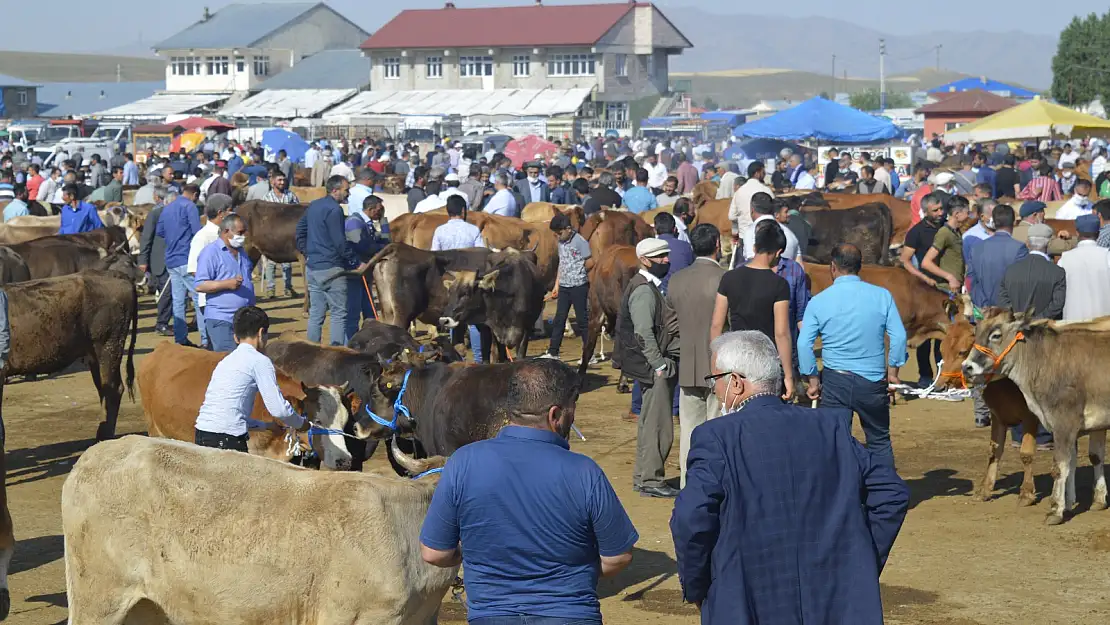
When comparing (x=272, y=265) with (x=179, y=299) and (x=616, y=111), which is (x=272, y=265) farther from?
(x=616, y=111)

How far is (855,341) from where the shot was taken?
8.07 meters

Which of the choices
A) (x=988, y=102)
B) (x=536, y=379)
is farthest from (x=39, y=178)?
(x=988, y=102)

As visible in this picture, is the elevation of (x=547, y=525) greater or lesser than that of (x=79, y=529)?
greater

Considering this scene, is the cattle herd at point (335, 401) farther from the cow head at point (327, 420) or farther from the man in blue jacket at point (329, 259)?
the man in blue jacket at point (329, 259)

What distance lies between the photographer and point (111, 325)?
11.0 m

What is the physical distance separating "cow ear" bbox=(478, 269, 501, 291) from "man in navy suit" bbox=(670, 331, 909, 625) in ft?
29.1

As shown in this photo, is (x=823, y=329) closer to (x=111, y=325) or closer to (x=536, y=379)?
(x=536, y=379)

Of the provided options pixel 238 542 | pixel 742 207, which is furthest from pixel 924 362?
pixel 238 542

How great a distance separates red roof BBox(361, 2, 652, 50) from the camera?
8331 cm

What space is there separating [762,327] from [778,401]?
4095mm

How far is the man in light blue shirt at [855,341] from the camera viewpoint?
8.07 meters

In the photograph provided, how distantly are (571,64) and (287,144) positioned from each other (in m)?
45.5

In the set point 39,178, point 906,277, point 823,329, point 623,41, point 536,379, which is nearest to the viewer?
point 536,379

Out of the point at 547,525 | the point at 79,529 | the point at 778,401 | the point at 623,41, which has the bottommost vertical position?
the point at 79,529
